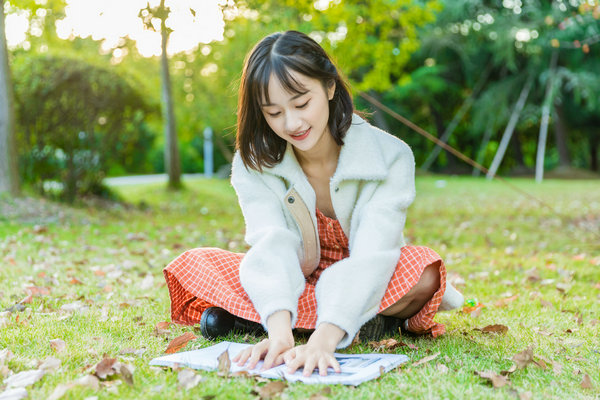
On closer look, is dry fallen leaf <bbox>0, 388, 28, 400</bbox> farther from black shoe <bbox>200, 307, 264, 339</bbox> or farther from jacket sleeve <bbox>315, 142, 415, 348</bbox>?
jacket sleeve <bbox>315, 142, 415, 348</bbox>

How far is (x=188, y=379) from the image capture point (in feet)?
6.35

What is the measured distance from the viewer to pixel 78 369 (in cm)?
203

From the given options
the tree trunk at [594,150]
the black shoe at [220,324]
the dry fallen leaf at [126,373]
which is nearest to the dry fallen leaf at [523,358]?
the black shoe at [220,324]

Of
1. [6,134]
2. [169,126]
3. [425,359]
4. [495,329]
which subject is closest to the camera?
[425,359]

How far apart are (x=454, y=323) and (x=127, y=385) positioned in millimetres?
1582

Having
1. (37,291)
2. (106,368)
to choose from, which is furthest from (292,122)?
(37,291)

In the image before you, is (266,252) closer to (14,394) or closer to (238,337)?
(238,337)

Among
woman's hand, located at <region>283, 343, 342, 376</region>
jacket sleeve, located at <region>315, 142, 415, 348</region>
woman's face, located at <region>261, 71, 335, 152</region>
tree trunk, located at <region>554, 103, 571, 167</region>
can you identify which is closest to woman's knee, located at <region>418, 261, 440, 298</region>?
jacket sleeve, located at <region>315, 142, 415, 348</region>

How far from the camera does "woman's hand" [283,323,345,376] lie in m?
1.96

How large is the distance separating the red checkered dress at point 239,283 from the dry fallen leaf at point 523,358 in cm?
37

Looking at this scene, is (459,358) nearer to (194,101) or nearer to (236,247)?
(236,247)

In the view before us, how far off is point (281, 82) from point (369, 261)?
0.73 metres

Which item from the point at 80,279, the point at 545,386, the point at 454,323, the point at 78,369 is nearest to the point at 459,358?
the point at 545,386

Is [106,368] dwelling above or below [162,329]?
above
